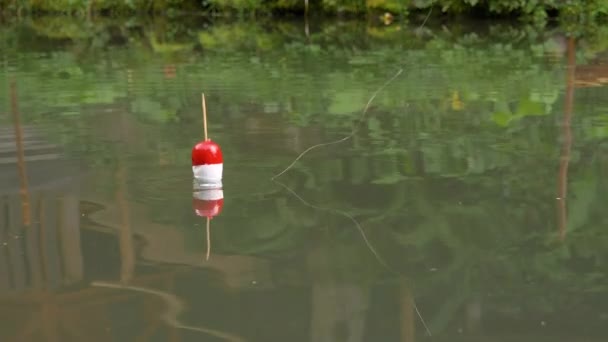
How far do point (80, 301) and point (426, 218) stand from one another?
75.0 inches

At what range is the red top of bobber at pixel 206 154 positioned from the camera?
6270mm

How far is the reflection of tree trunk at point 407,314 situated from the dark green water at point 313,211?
0.04 ft

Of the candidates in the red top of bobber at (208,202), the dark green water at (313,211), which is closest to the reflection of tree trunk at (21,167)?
the dark green water at (313,211)

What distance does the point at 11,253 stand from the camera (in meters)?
5.26

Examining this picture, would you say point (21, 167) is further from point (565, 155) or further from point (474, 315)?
point (474, 315)

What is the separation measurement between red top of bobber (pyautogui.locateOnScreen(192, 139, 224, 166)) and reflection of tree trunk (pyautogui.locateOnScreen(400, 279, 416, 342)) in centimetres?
192

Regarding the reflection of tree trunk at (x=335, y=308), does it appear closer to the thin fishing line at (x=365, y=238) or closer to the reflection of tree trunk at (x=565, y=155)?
the thin fishing line at (x=365, y=238)

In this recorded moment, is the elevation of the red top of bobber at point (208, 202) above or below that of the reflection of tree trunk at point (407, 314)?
above

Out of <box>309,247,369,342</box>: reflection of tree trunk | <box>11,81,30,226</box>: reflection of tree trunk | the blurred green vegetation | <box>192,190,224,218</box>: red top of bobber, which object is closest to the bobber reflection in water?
<box>192,190,224,218</box>: red top of bobber

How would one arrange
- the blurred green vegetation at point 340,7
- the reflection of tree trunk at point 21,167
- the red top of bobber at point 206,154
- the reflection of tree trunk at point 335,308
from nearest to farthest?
the reflection of tree trunk at point 335,308
the reflection of tree trunk at point 21,167
the red top of bobber at point 206,154
the blurred green vegetation at point 340,7

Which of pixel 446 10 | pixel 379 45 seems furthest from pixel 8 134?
pixel 446 10

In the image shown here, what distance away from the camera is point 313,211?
19.4 ft

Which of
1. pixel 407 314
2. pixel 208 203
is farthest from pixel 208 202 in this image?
pixel 407 314

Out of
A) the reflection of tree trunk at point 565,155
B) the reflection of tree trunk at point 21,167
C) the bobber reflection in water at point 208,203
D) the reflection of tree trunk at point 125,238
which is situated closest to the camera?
the reflection of tree trunk at point 125,238
